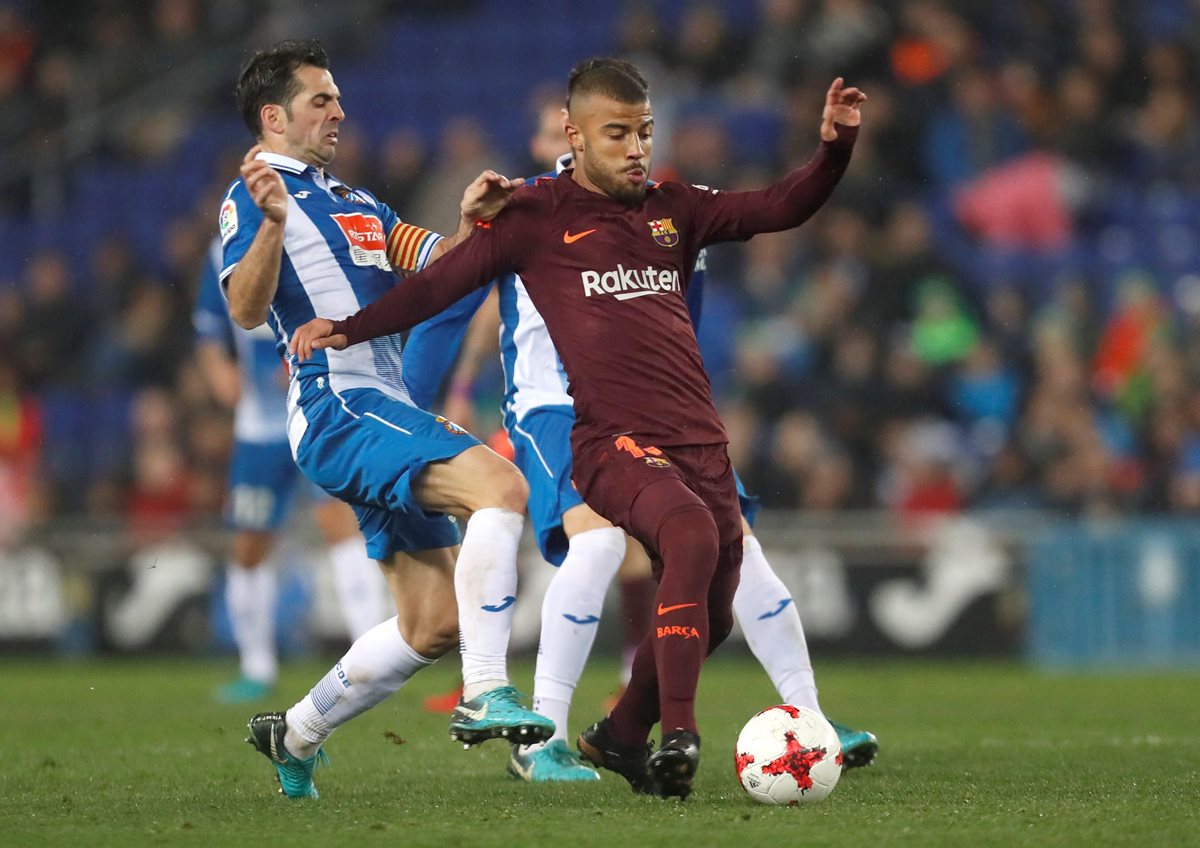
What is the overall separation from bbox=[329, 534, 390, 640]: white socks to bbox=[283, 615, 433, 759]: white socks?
3.77 metres

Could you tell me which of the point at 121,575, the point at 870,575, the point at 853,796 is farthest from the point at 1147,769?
the point at 121,575

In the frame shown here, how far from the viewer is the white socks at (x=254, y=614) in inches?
397

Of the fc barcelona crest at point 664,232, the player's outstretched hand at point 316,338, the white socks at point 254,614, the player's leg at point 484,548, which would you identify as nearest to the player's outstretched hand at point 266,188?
the player's outstretched hand at point 316,338

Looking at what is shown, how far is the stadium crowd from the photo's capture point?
13.3 m

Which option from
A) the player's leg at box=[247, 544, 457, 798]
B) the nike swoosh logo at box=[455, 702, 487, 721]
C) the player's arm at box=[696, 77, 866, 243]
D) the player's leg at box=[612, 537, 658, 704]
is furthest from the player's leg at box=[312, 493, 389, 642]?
the nike swoosh logo at box=[455, 702, 487, 721]

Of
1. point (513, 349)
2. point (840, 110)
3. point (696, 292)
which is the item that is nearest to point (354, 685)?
point (513, 349)

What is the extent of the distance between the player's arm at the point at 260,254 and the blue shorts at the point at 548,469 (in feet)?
4.19

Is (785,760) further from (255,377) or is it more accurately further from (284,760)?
(255,377)

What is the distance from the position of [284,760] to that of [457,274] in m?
1.54

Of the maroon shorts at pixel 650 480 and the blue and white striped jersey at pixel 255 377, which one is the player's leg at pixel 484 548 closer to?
the maroon shorts at pixel 650 480

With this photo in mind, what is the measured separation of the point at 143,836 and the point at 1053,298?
34.7 ft

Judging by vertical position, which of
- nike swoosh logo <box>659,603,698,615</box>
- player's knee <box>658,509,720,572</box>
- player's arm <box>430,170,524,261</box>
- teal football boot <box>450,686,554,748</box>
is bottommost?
teal football boot <box>450,686,554,748</box>

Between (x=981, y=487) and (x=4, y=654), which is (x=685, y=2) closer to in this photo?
(x=981, y=487)

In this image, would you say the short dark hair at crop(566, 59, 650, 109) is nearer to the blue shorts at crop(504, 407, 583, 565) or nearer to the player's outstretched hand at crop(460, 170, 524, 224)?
the player's outstretched hand at crop(460, 170, 524, 224)
